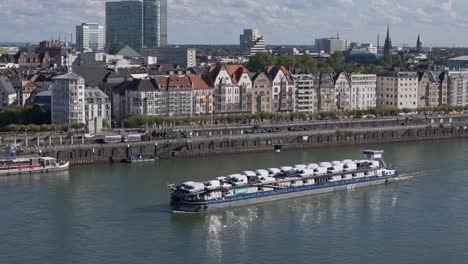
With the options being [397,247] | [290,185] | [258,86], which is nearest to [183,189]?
[290,185]

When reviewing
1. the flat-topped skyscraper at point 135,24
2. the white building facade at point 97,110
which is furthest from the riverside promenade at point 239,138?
the flat-topped skyscraper at point 135,24

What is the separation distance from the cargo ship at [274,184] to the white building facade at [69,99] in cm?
1136

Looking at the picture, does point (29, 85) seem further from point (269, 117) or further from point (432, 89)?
point (432, 89)

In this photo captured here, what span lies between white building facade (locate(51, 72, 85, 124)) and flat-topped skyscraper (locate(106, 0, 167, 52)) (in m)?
54.5

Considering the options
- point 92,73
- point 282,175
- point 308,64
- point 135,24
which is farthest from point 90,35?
point 282,175

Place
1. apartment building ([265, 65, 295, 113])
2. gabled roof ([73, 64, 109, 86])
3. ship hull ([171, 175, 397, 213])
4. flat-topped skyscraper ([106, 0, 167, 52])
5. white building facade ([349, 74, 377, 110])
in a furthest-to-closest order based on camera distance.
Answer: flat-topped skyscraper ([106, 0, 167, 52]) < white building facade ([349, 74, 377, 110]) < apartment building ([265, 65, 295, 113]) < gabled roof ([73, 64, 109, 86]) < ship hull ([171, 175, 397, 213])

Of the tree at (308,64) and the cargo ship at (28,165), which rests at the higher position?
the tree at (308,64)

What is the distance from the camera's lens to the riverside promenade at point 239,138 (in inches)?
1065

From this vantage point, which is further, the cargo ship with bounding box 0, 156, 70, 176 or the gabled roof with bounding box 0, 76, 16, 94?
the gabled roof with bounding box 0, 76, 16, 94

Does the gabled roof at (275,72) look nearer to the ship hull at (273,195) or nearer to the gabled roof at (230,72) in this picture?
the gabled roof at (230,72)

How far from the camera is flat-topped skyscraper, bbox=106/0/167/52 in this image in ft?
285

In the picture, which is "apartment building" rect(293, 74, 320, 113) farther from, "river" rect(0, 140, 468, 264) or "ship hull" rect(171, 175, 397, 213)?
"ship hull" rect(171, 175, 397, 213)

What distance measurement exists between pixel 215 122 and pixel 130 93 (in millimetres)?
3402

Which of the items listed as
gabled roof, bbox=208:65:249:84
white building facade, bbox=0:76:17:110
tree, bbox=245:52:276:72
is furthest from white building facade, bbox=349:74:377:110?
white building facade, bbox=0:76:17:110
